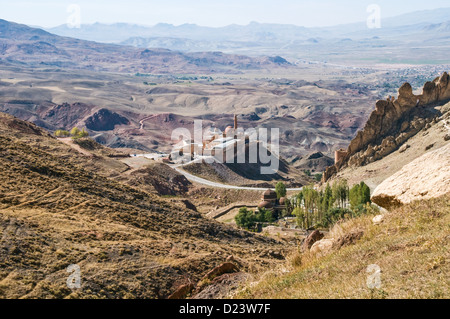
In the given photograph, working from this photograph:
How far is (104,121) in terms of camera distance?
124 meters

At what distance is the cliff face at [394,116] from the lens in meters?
42.0

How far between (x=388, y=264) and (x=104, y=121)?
121m

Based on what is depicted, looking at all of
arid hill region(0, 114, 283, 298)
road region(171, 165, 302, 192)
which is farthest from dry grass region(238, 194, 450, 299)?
road region(171, 165, 302, 192)

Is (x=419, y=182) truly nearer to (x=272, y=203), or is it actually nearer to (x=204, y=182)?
(x=272, y=203)

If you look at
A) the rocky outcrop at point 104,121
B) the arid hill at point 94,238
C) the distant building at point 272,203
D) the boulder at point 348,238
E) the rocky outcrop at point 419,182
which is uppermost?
the rocky outcrop at point 419,182

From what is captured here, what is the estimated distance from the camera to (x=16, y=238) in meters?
12.8

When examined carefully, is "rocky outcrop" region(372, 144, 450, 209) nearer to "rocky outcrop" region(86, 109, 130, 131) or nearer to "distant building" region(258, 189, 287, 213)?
"distant building" region(258, 189, 287, 213)

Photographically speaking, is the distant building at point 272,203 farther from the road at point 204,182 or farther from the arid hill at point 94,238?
the arid hill at point 94,238

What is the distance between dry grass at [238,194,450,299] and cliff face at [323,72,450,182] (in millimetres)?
32403

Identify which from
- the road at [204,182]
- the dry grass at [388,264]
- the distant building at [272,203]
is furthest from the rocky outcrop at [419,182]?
the road at [204,182]

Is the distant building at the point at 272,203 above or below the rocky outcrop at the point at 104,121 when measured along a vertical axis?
above

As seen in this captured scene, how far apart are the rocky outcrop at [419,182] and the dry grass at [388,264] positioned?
44cm

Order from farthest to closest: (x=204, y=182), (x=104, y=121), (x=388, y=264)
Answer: (x=104, y=121) < (x=204, y=182) < (x=388, y=264)

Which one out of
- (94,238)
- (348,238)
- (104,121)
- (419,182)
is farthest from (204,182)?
(104,121)
